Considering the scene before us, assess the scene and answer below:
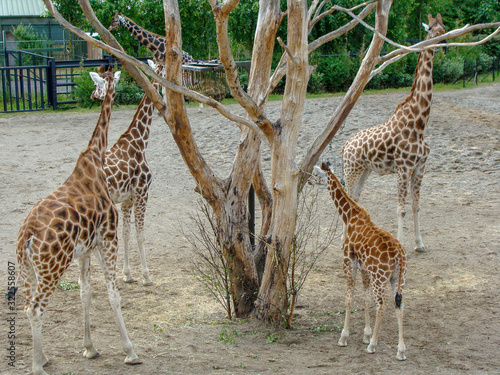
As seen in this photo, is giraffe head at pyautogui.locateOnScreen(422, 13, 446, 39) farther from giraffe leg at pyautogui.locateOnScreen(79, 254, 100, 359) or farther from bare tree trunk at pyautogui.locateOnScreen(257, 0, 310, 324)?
giraffe leg at pyautogui.locateOnScreen(79, 254, 100, 359)

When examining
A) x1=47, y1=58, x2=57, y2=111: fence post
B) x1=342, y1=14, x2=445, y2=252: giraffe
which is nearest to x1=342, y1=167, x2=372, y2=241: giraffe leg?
x1=342, y1=14, x2=445, y2=252: giraffe

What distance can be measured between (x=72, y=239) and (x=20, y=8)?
27.3 metres

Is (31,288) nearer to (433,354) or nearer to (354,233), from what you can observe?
(354,233)

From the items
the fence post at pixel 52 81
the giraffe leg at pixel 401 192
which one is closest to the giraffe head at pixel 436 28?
the giraffe leg at pixel 401 192

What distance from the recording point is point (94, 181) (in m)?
5.03

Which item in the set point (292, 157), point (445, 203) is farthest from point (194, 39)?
point (292, 157)

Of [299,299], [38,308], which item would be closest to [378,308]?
[299,299]

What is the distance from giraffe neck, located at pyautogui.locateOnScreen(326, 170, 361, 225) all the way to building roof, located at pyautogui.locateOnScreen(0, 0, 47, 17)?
26.3m

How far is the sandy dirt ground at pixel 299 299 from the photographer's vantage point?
4.80 meters

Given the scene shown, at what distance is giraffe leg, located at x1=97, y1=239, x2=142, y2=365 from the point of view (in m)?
4.76

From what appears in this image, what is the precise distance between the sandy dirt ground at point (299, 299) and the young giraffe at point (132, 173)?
Answer: 512 millimetres

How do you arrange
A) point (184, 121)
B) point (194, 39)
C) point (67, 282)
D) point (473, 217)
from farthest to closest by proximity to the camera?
point (194, 39) → point (473, 217) → point (67, 282) → point (184, 121)

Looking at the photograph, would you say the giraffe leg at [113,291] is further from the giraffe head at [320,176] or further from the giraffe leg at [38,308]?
the giraffe head at [320,176]

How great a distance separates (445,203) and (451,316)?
4.20 meters
